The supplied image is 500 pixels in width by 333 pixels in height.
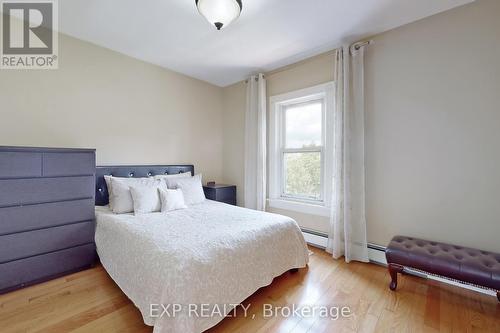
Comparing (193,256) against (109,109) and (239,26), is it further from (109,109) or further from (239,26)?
(109,109)

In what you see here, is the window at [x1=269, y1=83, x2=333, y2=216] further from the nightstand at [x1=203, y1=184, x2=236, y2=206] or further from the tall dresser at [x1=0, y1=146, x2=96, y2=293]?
the tall dresser at [x1=0, y1=146, x2=96, y2=293]

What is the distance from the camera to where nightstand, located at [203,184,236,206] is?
3.41 meters

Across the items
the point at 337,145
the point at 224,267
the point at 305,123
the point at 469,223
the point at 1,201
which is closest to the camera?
the point at 224,267

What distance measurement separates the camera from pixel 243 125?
12.3 feet

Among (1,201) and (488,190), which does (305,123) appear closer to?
(488,190)

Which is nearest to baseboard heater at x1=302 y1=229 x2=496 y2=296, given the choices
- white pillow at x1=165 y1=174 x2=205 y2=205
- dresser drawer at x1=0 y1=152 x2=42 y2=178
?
white pillow at x1=165 y1=174 x2=205 y2=205

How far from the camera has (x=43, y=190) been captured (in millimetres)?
1904

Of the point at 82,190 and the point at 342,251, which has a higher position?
the point at 82,190

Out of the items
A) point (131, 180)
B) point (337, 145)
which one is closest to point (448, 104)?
point (337, 145)

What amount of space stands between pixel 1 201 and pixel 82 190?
1.74ft

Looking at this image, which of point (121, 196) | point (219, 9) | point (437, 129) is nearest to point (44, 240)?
point (121, 196)

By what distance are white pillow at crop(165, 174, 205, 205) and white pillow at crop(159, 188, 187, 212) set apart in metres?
0.19

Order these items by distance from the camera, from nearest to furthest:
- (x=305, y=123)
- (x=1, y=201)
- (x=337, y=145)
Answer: (x=1, y=201) → (x=337, y=145) → (x=305, y=123)

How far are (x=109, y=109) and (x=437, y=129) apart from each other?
3.71 metres
